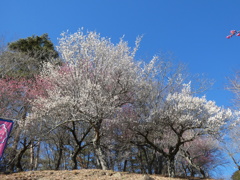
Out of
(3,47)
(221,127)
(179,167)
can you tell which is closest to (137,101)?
(221,127)

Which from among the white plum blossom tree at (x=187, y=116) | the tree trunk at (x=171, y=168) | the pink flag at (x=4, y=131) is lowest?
the tree trunk at (x=171, y=168)

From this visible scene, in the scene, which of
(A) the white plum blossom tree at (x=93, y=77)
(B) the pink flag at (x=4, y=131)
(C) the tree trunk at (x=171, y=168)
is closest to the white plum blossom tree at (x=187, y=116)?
(C) the tree trunk at (x=171, y=168)

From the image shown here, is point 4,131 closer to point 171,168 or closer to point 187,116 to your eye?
point 187,116

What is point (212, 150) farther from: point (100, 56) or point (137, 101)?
point (100, 56)

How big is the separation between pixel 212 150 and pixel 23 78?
19643 millimetres

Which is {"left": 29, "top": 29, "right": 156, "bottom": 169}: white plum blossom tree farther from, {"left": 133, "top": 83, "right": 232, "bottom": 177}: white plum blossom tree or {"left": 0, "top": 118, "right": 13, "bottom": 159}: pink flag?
{"left": 0, "top": 118, "right": 13, "bottom": 159}: pink flag

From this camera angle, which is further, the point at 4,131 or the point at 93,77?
the point at 93,77

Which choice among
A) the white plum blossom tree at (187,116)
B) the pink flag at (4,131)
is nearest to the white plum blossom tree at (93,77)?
the white plum blossom tree at (187,116)

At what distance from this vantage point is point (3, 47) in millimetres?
14320

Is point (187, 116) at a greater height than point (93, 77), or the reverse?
point (93, 77)

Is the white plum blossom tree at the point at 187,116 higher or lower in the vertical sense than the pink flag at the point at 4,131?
higher

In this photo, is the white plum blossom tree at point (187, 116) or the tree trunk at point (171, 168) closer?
the white plum blossom tree at point (187, 116)

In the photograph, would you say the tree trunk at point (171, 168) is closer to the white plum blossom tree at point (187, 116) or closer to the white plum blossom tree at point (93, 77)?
the white plum blossom tree at point (187, 116)

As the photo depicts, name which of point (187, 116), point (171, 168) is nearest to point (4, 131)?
point (187, 116)
